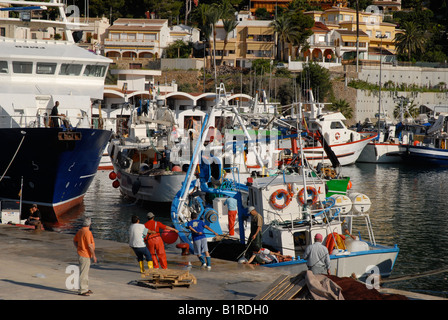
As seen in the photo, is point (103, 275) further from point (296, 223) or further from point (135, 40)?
point (135, 40)

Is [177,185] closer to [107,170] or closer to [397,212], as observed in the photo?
[397,212]

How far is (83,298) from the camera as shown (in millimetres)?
13422

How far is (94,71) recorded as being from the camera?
111 feet

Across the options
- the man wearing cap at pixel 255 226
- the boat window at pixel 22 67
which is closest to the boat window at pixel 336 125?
the boat window at pixel 22 67

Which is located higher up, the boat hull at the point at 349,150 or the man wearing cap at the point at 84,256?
the man wearing cap at the point at 84,256

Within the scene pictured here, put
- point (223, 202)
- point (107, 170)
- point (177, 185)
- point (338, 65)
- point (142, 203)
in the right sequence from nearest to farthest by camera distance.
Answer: point (223, 202) < point (177, 185) < point (142, 203) < point (107, 170) < point (338, 65)

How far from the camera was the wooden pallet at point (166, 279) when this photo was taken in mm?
14820

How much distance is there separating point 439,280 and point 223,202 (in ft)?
24.1

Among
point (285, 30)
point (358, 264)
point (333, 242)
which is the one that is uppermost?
point (285, 30)

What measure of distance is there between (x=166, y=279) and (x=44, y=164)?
14.8m

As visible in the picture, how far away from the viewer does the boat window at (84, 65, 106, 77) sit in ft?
109

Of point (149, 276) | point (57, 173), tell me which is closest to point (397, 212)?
point (57, 173)

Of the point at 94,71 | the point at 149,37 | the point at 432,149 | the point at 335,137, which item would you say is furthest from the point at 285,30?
the point at 94,71

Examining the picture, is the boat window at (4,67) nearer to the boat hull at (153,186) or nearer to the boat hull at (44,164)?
the boat hull at (44,164)
